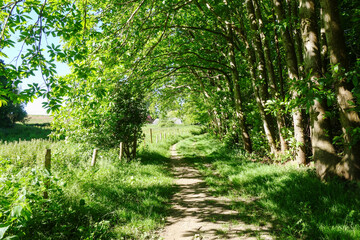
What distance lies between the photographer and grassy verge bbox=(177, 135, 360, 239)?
9.79 ft

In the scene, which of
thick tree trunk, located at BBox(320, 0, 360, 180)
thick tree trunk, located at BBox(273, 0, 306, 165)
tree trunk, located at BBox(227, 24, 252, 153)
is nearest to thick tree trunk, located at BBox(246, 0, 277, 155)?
thick tree trunk, located at BBox(273, 0, 306, 165)

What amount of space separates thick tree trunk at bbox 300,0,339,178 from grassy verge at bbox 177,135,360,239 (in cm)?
42

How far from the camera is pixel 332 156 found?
413 cm

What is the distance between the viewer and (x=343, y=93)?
3668 millimetres

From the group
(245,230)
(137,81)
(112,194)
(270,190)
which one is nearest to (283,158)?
(270,190)

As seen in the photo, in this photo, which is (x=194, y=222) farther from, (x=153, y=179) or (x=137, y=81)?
(x=137, y=81)

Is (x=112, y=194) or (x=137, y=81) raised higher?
(x=137, y=81)

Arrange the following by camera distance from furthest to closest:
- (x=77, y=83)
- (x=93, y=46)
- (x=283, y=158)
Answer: (x=283, y=158)
(x=93, y=46)
(x=77, y=83)

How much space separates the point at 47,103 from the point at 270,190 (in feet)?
17.9

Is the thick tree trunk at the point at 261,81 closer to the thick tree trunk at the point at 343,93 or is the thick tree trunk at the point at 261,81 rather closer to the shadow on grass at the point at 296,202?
the shadow on grass at the point at 296,202

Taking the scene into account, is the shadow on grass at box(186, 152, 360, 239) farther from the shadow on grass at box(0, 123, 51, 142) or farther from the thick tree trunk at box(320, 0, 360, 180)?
the shadow on grass at box(0, 123, 51, 142)

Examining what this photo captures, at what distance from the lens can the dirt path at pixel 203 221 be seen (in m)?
3.54

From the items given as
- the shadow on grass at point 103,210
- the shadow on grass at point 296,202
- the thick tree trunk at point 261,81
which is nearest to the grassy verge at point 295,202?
the shadow on grass at point 296,202

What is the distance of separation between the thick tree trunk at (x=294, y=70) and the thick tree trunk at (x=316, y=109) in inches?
40.6
